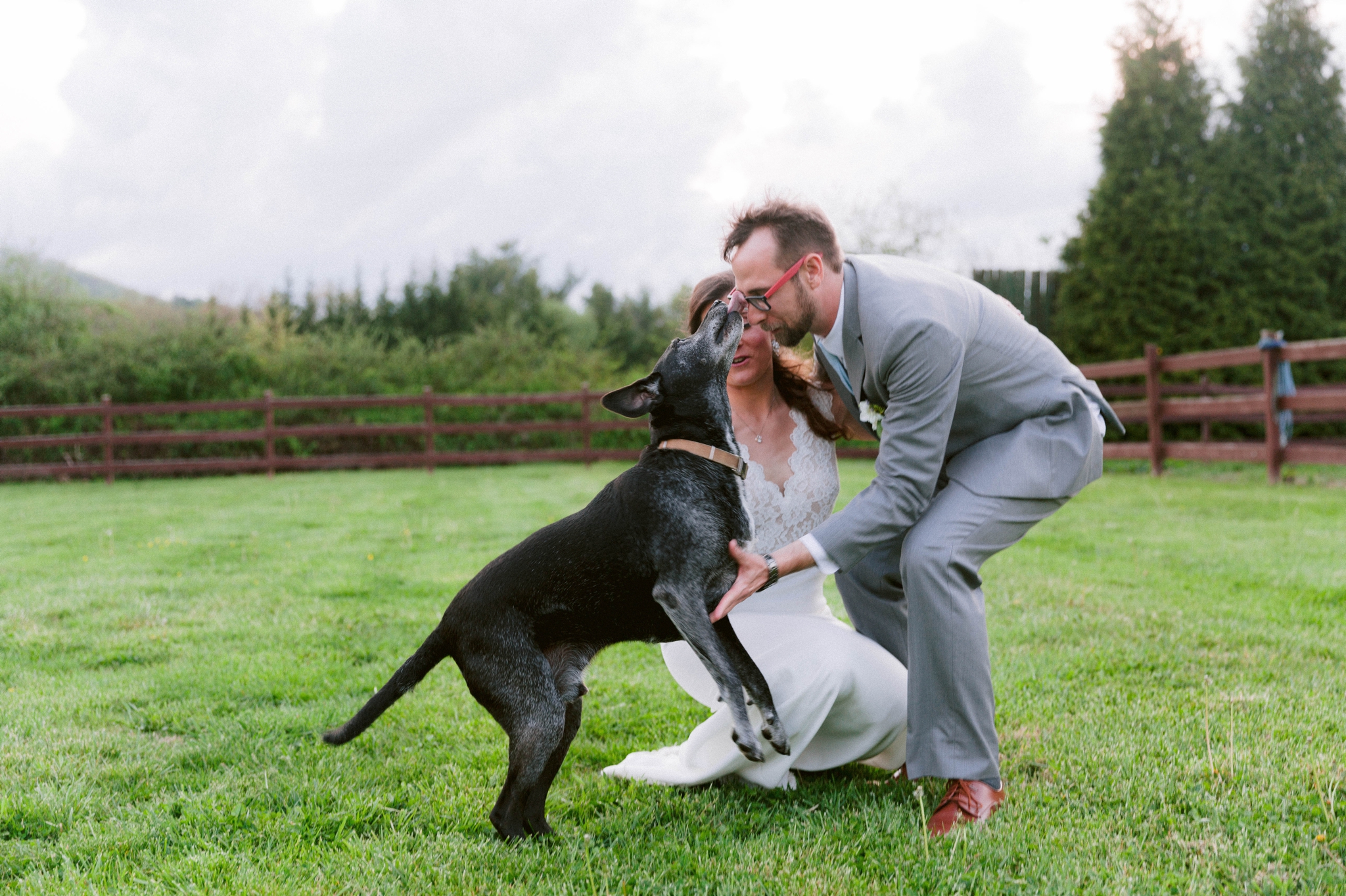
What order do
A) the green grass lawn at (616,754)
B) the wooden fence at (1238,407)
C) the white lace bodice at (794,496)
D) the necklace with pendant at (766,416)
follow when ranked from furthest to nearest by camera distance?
the wooden fence at (1238,407), the necklace with pendant at (766,416), the white lace bodice at (794,496), the green grass lawn at (616,754)

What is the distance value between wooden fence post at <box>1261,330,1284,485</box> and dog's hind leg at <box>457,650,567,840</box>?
9704 millimetres

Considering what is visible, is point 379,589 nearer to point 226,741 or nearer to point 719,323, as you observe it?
point 226,741

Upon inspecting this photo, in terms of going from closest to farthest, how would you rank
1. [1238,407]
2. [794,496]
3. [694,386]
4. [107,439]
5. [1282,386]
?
1. [694,386]
2. [794,496]
3. [1282,386]
4. [1238,407]
5. [107,439]

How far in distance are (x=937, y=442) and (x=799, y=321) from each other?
56 cm

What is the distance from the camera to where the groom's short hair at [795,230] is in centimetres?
272

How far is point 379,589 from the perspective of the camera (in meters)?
5.65

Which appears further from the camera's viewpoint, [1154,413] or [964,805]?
[1154,413]

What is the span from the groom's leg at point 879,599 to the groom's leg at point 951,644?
411mm

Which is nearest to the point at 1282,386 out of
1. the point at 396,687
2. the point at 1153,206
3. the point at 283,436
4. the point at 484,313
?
the point at 1153,206

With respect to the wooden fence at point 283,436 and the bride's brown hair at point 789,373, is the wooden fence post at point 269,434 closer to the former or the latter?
the wooden fence at point 283,436

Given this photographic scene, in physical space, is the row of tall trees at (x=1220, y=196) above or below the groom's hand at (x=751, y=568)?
above

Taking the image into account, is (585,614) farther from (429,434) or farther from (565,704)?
(429,434)

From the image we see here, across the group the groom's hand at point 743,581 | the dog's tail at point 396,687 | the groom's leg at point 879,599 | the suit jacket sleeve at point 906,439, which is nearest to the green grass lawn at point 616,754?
the dog's tail at point 396,687

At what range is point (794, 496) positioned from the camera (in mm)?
3316
